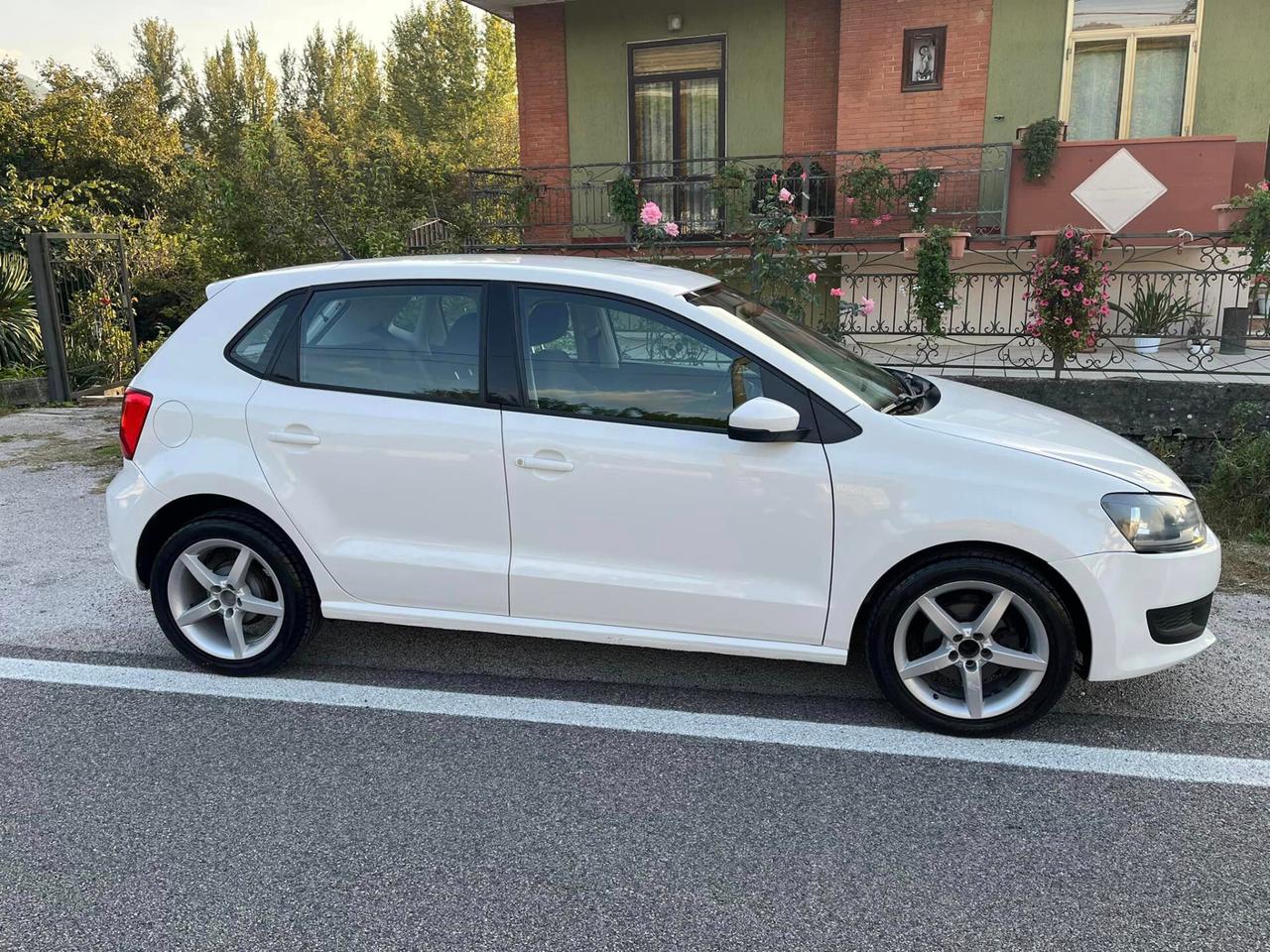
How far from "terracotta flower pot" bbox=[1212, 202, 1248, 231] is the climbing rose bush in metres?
4.32

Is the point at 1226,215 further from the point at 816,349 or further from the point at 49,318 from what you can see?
the point at 49,318

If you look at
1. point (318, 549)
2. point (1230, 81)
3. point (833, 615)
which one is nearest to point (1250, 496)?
point (833, 615)

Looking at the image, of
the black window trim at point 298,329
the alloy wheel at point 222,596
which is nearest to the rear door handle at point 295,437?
the black window trim at point 298,329

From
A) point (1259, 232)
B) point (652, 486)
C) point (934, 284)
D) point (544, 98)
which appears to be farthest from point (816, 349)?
point (544, 98)

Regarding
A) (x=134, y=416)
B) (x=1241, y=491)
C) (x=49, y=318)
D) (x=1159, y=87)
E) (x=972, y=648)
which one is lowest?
(x=1241, y=491)

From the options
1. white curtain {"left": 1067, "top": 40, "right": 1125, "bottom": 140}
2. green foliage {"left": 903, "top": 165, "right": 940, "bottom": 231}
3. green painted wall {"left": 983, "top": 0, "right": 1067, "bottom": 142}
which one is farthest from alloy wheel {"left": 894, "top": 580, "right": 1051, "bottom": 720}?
white curtain {"left": 1067, "top": 40, "right": 1125, "bottom": 140}

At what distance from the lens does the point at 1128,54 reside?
36.2 feet

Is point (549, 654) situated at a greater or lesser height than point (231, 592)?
lesser

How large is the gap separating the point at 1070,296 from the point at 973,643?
415 centimetres

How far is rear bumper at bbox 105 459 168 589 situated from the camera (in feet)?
13.2

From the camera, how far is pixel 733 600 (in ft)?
11.7

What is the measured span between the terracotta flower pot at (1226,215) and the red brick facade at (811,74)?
4.44 meters

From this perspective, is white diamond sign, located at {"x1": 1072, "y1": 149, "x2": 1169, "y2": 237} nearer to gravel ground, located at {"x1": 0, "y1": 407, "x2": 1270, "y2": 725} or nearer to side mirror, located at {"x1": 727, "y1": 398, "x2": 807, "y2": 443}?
gravel ground, located at {"x1": 0, "y1": 407, "x2": 1270, "y2": 725}

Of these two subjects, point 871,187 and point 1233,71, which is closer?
point 1233,71
